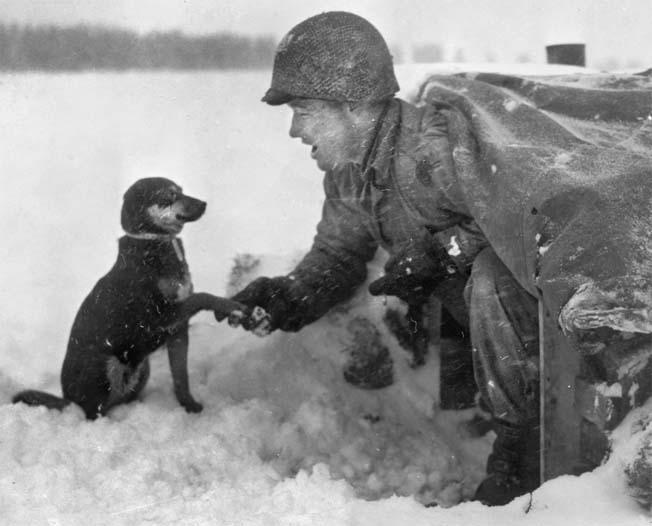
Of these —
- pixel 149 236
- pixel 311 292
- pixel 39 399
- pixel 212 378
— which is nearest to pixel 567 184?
pixel 311 292

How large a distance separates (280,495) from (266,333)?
1049 millimetres

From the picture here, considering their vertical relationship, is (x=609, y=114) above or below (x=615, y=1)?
below

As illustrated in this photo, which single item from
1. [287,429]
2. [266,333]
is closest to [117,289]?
[266,333]

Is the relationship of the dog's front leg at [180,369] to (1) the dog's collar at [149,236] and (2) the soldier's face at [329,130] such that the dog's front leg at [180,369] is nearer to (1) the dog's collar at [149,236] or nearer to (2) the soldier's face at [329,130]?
(1) the dog's collar at [149,236]

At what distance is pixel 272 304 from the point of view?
3.34 meters

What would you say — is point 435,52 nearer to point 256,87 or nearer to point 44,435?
point 256,87

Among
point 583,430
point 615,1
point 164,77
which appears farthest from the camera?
point 164,77

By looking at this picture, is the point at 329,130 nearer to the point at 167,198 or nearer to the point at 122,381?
the point at 167,198

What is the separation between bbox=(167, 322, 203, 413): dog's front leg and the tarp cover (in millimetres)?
1315

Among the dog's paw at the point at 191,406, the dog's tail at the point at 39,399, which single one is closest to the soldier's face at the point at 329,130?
the dog's paw at the point at 191,406

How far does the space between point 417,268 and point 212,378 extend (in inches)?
42.4

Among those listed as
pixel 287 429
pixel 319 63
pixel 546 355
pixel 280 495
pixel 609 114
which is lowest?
pixel 287 429

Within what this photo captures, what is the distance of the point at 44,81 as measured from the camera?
4473mm

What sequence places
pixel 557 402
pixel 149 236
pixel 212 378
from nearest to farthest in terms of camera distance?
pixel 557 402
pixel 149 236
pixel 212 378
